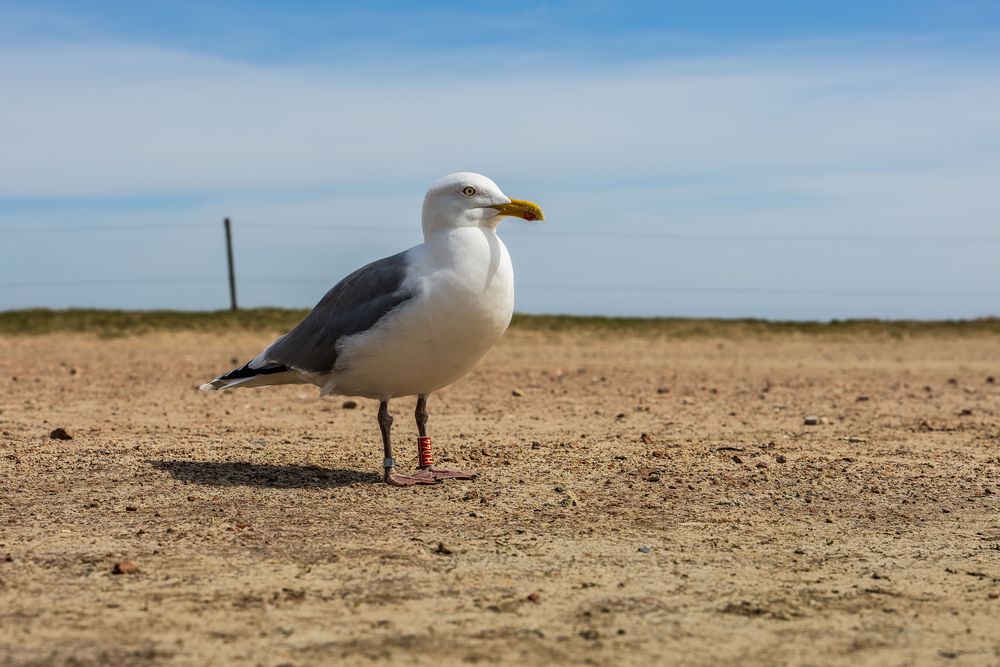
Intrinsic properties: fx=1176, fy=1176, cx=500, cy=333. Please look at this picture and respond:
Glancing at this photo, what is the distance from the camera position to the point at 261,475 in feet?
22.2

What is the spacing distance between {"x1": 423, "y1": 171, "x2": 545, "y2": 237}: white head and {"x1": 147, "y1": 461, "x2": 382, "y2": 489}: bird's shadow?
5.04 feet

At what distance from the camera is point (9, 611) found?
4.16 metres

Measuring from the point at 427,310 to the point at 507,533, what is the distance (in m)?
1.31

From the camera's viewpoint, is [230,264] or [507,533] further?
[230,264]

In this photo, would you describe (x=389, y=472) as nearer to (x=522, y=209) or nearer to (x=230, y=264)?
(x=522, y=209)

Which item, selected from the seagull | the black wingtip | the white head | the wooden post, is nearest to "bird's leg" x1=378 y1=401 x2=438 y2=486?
the seagull

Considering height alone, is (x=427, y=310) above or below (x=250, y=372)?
above

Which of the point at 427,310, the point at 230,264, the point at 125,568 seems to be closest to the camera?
the point at 125,568

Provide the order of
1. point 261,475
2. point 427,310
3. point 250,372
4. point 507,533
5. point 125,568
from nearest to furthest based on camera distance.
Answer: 1. point 125,568
2. point 507,533
3. point 427,310
4. point 261,475
5. point 250,372

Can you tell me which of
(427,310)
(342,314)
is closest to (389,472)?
(342,314)

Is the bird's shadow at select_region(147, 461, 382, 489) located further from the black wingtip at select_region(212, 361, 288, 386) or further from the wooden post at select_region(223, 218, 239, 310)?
the wooden post at select_region(223, 218, 239, 310)

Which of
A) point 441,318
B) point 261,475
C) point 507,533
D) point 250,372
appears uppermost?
point 441,318

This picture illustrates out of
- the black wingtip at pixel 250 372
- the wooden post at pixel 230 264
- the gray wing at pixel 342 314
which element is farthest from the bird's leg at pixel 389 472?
the wooden post at pixel 230 264

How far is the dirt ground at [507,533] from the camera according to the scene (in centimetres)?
391
